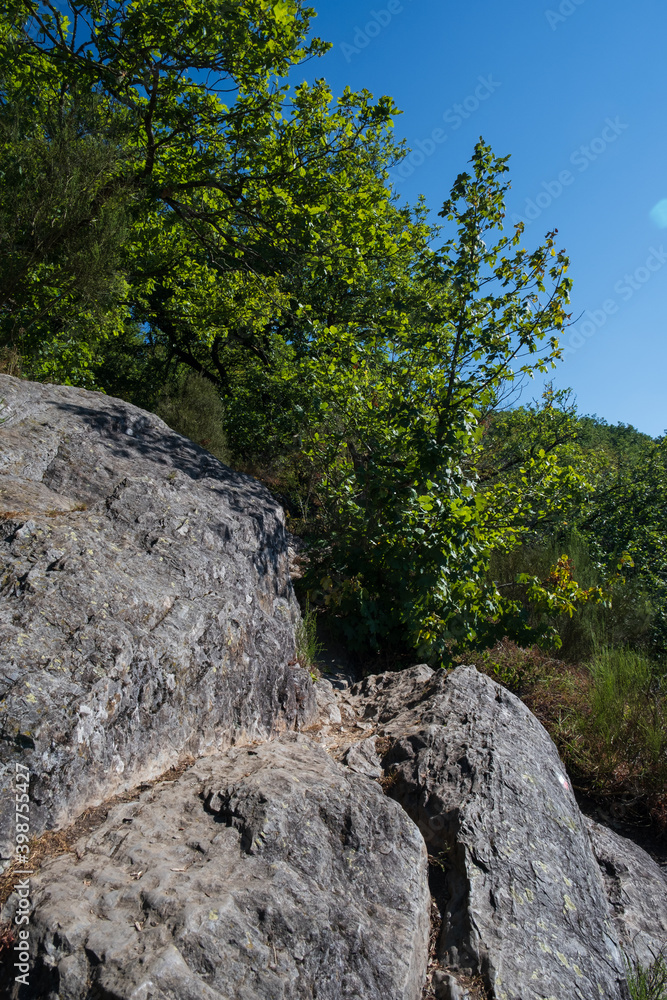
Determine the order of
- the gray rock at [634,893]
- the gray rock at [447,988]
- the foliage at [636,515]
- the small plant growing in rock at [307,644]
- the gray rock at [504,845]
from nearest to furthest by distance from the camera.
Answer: the gray rock at [447,988] < the gray rock at [504,845] < the gray rock at [634,893] < the small plant growing in rock at [307,644] < the foliage at [636,515]

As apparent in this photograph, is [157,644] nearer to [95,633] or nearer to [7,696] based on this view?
[95,633]

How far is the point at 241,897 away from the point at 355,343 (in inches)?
187

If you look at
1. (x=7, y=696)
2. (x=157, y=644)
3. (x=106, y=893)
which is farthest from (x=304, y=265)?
(x=106, y=893)

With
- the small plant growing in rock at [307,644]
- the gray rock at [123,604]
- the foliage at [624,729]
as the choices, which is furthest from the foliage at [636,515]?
the gray rock at [123,604]

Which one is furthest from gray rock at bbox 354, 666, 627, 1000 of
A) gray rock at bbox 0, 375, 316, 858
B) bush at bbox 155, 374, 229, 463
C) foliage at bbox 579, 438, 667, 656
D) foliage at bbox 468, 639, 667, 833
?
bush at bbox 155, 374, 229, 463

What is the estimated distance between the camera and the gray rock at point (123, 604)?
7.83 ft

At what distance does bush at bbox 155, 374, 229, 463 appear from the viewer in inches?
367

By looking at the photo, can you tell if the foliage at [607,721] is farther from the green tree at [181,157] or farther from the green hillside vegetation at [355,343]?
the green tree at [181,157]

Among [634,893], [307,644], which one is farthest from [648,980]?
[307,644]

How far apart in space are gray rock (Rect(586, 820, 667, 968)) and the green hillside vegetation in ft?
2.49

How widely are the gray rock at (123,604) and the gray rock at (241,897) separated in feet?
0.98

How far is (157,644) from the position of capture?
2926 millimetres

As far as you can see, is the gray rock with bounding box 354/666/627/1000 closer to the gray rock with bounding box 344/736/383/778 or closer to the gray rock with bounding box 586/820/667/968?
the gray rock with bounding box 344/736/383/778

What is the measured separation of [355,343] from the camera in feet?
18.7
